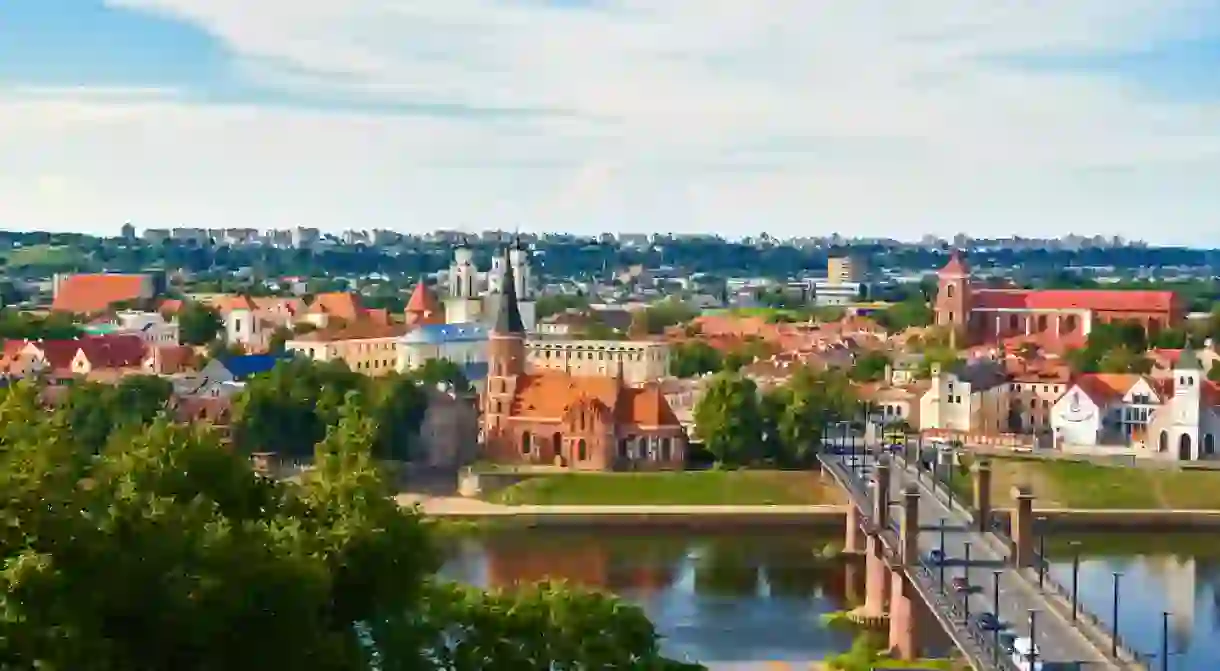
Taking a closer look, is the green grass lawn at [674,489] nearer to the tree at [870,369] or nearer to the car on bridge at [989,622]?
the tree at [870,369]

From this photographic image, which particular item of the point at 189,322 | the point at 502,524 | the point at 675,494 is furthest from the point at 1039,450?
the point at 189,322

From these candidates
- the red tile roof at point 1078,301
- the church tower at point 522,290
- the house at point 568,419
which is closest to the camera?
the house at point 568,419

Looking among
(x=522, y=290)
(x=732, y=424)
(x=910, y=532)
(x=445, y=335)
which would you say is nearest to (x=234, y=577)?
(x=910, y=532)

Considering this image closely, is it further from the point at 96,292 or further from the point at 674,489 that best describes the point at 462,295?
the point at 674,489

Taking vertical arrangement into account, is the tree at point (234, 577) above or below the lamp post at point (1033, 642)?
above

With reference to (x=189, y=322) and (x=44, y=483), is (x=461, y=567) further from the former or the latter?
(x=189, y=322)

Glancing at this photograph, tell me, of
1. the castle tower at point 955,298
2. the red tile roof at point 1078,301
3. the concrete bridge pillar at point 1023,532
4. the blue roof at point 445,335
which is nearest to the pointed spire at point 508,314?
the blue roof at point 445,335

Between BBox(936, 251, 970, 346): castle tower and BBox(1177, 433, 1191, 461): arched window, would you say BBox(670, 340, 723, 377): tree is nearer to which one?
BBox(936, 251, 970, 346): castle tower
